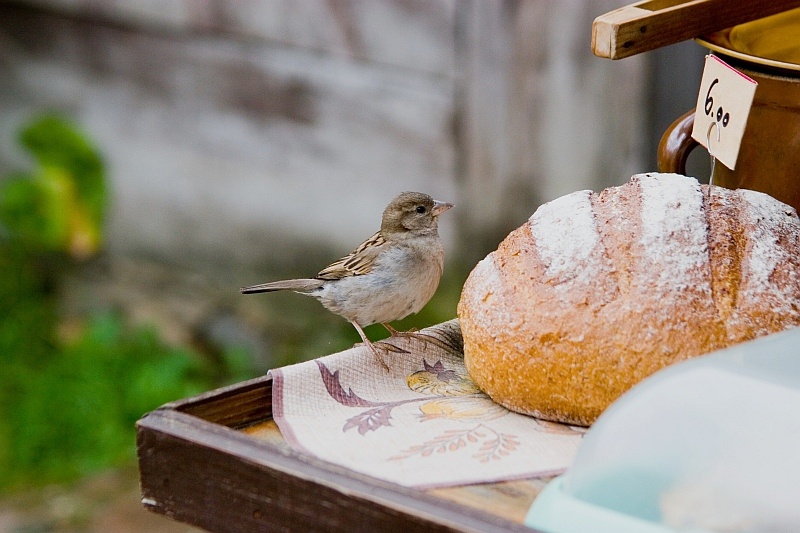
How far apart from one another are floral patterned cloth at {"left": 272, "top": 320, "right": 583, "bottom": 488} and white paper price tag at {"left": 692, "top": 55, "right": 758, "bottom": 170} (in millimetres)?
374

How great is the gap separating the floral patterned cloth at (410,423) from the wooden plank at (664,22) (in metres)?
0.45

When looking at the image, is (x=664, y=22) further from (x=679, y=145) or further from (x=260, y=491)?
(x=260, y=491)

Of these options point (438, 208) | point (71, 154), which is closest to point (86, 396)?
point (71, 154)

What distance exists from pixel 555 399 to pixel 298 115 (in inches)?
72.2

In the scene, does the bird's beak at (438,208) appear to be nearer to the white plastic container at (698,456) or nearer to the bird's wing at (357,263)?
the bird's wing at (357,263)

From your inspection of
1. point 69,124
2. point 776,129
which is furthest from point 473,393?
point 69,124

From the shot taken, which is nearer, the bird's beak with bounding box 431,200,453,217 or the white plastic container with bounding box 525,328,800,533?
the white plastic container with bounding box 525,328,800,533

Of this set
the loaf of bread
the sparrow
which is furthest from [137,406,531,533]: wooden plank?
the sparrow

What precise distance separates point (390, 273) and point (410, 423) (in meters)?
0.35

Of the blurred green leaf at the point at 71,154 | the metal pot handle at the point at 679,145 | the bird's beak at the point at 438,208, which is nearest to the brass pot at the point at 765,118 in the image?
the metal pot handle at the point at 679,145

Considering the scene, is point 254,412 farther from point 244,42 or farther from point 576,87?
point 244,42

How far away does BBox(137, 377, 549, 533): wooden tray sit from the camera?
0.91 metres

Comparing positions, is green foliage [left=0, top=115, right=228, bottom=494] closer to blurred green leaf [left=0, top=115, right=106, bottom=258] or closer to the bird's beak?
blurred green leaf [left=0, top=115, right=106, bottom=258]

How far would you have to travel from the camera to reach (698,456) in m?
0.84
